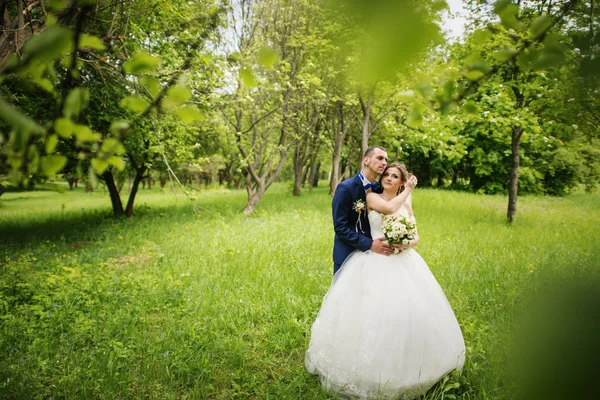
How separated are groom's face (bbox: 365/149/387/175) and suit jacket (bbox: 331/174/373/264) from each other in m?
0.19

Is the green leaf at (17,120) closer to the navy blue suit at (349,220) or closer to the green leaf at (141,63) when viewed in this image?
the green leaf at (141,63)

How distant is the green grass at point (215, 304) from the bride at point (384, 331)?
25 centimetres

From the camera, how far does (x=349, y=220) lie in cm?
321

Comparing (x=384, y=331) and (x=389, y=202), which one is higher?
(x=389, y=202)

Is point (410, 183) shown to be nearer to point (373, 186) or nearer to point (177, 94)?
point (373, 186)

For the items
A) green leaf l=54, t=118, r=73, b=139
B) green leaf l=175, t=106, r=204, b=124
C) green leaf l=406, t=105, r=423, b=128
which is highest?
green leaf l=406, t=105, r=423, b=128

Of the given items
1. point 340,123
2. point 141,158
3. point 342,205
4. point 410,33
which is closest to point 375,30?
point 410,33

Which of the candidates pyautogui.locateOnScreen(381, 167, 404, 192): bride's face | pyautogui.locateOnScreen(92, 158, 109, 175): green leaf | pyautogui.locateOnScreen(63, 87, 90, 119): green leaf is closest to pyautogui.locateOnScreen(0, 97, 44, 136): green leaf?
pyautogui.locateOnScreen(63, 87, 90, 119): green leaf

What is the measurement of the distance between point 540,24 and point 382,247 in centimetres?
217

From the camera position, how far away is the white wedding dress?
2551 millimetres

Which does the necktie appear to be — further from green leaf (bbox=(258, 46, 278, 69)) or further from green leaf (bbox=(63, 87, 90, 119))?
green leaf (bbox=(63, 87, 90, 119))

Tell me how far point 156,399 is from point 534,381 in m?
2.97

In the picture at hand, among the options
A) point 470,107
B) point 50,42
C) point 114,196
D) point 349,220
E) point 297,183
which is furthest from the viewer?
point 297,183

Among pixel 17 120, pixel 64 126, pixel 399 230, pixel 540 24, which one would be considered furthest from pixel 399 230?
pixel 17 120
